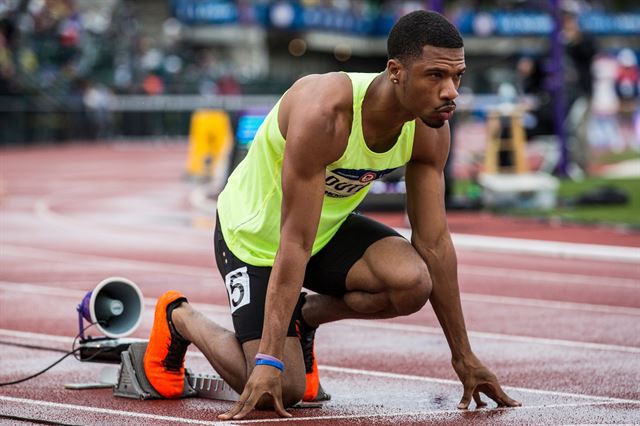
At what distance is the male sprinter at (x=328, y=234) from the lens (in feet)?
17.6

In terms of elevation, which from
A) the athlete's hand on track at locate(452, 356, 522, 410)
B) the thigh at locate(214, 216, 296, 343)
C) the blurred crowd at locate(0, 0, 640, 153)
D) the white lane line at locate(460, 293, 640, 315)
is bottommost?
the blurred crowd at locate(0, 0, 640, 153)

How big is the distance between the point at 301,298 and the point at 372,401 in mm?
577

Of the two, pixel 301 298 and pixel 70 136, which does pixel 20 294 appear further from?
pixel 70 136

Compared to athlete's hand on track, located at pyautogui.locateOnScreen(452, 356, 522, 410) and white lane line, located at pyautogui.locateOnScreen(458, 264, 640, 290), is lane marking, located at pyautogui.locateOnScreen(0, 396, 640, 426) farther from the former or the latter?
white lane line, located at pyautogui.locateOnScreen(458, 264, 640, 290)

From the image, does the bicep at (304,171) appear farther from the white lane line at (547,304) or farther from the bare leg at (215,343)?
the white lane line at (547,304)

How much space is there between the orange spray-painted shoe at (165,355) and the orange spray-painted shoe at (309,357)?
52 centimetres

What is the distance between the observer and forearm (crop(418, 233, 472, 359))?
5.80 meters

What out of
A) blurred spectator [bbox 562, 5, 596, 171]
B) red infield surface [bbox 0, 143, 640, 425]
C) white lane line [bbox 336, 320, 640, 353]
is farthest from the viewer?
blurred spectator [bbox 562, 5, 596, 171]

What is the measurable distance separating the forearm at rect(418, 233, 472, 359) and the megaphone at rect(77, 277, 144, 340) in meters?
1.57

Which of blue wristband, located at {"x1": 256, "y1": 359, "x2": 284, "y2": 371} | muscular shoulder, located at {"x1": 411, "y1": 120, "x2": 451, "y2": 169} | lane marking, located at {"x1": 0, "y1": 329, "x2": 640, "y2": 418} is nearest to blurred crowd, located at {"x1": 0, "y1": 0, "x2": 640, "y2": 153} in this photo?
lane marking, located at {"x1": 0, "y1": 329, "x2": 640, "y2": 418}

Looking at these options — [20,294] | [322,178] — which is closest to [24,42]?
[20,294]

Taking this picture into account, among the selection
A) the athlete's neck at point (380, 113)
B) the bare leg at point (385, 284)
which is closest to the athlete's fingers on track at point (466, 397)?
the bare leg at point (385, 284)

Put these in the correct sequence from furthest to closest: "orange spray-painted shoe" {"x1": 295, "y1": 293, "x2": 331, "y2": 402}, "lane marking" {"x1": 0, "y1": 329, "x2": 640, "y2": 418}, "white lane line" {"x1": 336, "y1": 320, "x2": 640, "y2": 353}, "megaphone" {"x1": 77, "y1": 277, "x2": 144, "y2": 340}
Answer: "white lane line" {"x1": 336, "y1": 320, "x2": 640, "y2": 353} → "megaphone" {"x1": 77, "y1": 277, "x2": 144, "y2": 340} → "lane marking" {"x1": 0, "y1": 329, "x2": 640, "y2": 418} → "orange spray-painted shoe" {"x1": 295, "y1": 293, "x2": 331, "y2": 402}

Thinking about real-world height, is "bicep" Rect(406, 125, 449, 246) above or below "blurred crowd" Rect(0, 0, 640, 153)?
above
